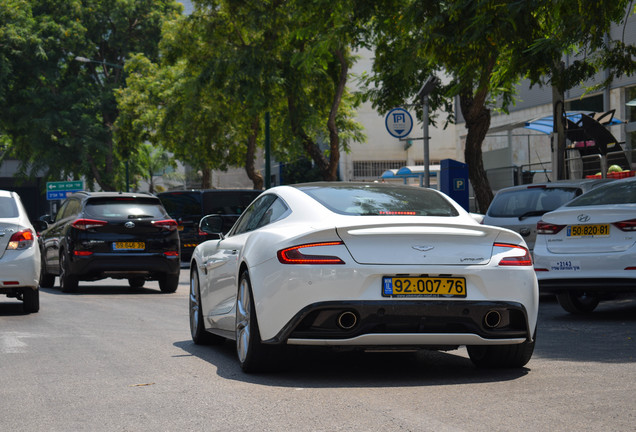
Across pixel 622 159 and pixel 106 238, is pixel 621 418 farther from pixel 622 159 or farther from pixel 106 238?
pixel 622 159

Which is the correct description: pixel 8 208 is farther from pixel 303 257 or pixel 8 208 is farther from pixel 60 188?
pixel 60 188

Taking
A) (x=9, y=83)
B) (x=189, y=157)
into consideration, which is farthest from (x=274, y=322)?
(x=9, y=83)

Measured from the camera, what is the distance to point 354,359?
27.3 feet

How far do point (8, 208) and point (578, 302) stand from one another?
23.4ft

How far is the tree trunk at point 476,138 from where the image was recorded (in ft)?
73.5

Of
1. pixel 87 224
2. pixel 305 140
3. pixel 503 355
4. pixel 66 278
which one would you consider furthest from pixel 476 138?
pixel 503 355

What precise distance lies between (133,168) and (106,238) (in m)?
42.1

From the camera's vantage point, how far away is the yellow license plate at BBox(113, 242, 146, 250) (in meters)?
17.0

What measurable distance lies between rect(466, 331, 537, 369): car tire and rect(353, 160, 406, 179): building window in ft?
179

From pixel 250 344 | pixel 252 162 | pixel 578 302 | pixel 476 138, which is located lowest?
pixel 578 302

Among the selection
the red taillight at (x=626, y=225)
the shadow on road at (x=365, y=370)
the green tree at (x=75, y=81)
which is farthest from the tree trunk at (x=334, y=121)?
the green tree at (x=75, y=81)

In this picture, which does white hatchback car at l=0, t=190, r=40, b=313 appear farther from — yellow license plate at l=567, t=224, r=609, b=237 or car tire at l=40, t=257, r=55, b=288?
yellow license plate at l=567, t=224, r=609, b=237

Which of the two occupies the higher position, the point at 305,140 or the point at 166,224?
the point at 305,140

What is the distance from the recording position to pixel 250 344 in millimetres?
7203
